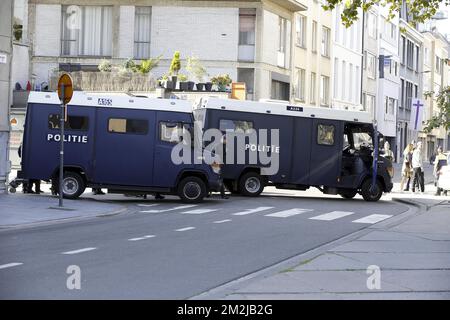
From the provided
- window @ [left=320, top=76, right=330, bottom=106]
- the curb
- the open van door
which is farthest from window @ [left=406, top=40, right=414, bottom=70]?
the curb

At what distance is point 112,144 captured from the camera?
22953 millimetres

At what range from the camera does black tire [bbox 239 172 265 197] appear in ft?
88.1

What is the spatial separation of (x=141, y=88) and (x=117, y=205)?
14.3m

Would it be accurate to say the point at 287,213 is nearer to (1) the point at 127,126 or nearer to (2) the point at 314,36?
(1) the point at 127,126

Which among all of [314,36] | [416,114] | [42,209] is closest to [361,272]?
[42,209]

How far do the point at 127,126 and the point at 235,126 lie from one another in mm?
4805

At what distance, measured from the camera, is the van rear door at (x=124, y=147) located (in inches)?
901

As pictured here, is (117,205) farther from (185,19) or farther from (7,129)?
(185,19)

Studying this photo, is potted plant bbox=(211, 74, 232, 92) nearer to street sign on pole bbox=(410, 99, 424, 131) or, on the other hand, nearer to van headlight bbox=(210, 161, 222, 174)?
street sign on pole bbox=(410, 99, 424, 131)

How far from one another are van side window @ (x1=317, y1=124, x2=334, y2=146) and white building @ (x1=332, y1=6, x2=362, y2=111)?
2659 centimetres

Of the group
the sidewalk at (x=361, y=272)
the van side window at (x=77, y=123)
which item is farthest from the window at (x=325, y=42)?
the sidewalk at (x=361, y=272)

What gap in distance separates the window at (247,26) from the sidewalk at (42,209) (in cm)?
2097

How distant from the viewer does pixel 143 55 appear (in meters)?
42.8
